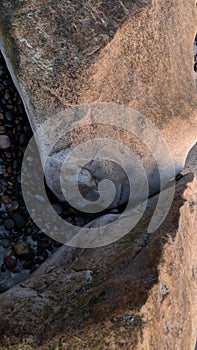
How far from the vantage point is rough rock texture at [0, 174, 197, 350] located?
83.7 inches

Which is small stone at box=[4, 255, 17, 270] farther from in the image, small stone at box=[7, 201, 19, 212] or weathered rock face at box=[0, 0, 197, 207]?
weathered rock face at box=[0, 0, 197, 207]

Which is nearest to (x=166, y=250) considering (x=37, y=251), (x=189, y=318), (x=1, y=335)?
(x=189, y=318)

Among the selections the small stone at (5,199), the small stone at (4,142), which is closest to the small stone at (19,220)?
the small stone at (5,199)

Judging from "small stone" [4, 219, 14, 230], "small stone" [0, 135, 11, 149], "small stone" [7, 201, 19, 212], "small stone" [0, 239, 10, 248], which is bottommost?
"small stone" [0, 239, 10, 248]

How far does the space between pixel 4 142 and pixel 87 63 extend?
96cm

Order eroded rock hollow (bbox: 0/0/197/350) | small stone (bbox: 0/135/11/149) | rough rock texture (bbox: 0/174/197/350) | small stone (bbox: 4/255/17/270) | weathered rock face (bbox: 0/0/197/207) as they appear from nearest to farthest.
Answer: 1. rough rock texture (bbox: 0/174/197/350)
2. eroded rock hollow (bbox: 0/0/197/350)
3. weathered rock face (bbox: 0/0/197/207)
4. small stone (bbox: 4/255/17/270)
5. small stone (bbox: 0/135/11/149)

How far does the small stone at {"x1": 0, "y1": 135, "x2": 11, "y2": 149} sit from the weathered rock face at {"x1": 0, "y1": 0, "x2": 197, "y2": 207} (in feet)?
1.50

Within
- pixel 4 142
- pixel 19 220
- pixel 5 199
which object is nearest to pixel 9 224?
pixel 19 220

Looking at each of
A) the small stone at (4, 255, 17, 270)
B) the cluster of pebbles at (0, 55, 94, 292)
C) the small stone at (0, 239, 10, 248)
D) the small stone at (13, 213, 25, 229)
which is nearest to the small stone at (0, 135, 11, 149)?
the cluster of pebbles at (0, 55, 94, 292)

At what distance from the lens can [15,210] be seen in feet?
11.1

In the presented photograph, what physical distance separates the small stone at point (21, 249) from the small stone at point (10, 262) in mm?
56

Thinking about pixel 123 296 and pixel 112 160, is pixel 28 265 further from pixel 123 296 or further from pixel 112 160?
pixel 123 296

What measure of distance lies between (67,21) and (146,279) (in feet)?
5.73

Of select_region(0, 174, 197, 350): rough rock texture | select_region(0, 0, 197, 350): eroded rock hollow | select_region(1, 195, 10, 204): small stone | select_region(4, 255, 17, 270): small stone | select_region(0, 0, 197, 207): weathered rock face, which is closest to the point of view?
select_region(0, 174, 197, 350): rough rock texture
